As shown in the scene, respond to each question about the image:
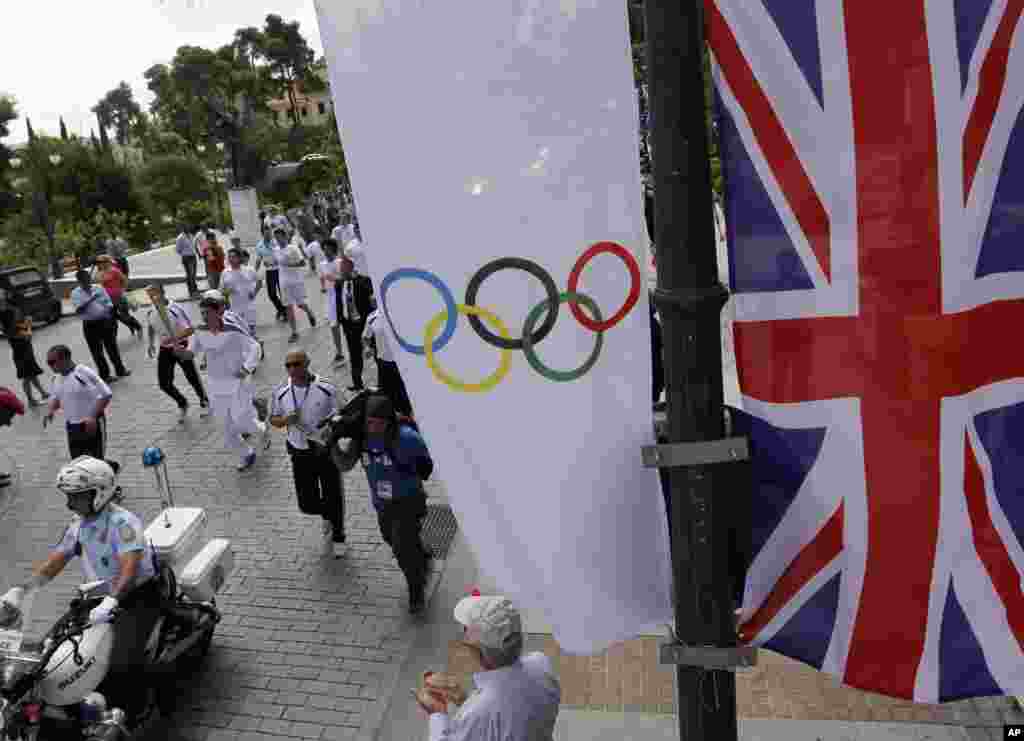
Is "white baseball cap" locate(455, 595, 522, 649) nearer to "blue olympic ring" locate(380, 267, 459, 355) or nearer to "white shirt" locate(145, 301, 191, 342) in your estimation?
"blue olympic ring" locate(380, 267, 459, 355)

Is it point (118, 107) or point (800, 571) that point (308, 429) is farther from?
point (118, 107)

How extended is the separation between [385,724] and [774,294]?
411cm

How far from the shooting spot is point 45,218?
87.4 ft

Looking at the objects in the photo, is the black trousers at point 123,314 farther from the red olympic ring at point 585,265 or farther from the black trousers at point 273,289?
the red olympic ring at point 585,265

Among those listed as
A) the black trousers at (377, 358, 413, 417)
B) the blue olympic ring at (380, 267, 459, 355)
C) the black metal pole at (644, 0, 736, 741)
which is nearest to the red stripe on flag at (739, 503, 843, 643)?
the black metal pole at (644, 0, 736, 741)

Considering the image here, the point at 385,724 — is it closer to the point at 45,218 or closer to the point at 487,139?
the point at 487,139

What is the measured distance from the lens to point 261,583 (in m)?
7.18

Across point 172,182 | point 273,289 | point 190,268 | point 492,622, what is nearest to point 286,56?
point 172,182

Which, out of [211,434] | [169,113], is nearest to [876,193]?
[211,434]

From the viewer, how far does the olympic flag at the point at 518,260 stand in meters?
2.13

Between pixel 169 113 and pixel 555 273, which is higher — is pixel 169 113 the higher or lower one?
the higher one

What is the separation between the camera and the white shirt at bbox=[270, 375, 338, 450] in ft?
23.2

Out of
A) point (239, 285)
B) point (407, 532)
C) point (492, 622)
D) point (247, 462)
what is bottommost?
point (247, 462)

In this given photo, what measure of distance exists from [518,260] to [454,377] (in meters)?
0.36
